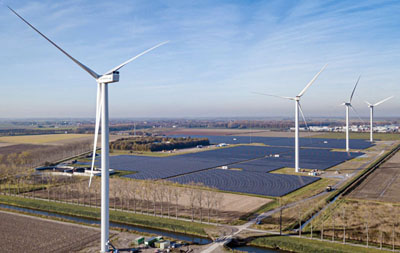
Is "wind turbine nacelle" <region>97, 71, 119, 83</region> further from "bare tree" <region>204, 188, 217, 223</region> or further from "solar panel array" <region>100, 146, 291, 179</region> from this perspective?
"solar panel array" <region>100, 146, 291, 179</region>

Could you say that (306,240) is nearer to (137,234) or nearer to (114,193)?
(137,234)

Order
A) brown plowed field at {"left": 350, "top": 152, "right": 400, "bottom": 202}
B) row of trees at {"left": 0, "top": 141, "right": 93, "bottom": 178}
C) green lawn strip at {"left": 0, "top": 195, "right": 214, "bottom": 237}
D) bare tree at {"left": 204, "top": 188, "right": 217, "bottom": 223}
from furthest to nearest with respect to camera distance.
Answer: row of trees at {"left": 0, "top": 141, "right": 93, "bottom": 178}
brown plowed field at {"left": 350, "top": 152, "right": 400, "bottom": 202}
bare tree at {"left": 204, "top": 188, "right": 217, "bottom": 223}
green lawn strip at {"left": 0, "top": 195, "right": 214, "bottom": 237}

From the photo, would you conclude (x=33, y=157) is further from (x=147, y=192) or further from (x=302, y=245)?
(x=302, y=245)

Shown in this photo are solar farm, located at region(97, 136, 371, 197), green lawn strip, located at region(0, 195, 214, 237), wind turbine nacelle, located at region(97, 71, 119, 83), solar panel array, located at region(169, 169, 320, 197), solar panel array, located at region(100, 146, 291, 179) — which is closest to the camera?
wind turbine nacelle, located at region(97, 71, 119, 83)

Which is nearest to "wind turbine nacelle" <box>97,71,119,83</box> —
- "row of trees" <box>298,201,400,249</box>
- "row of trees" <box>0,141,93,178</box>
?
"row of trees" <box>298,201,400,249</box>

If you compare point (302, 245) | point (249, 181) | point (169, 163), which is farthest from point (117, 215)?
point (169, 163)

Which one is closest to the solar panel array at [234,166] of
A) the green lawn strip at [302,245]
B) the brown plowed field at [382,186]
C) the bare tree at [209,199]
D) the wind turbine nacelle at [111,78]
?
the bare tree at [209,199]

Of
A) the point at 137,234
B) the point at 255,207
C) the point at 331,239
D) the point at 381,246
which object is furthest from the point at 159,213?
the point at 381,246
